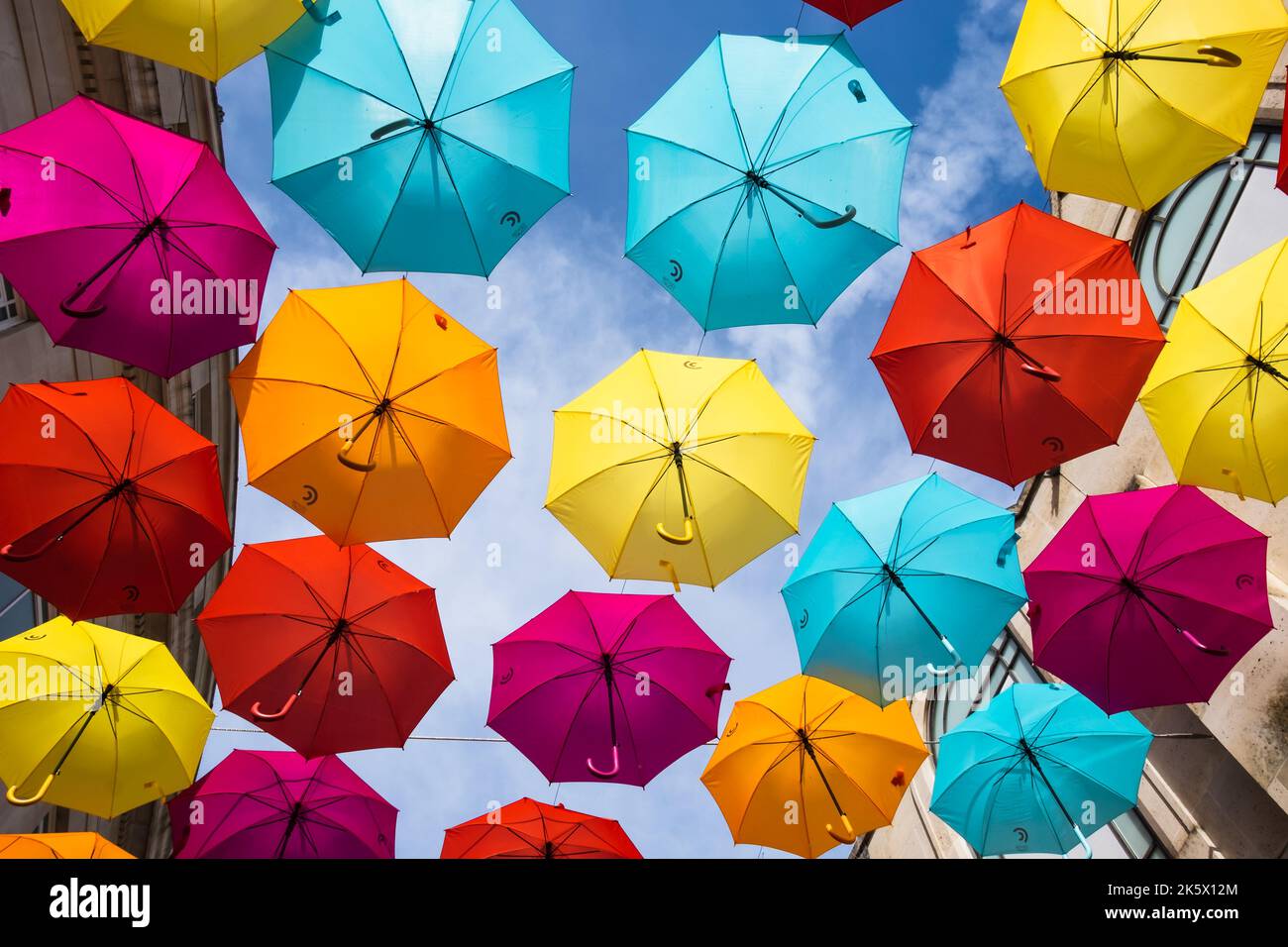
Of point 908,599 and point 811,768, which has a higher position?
point 908,599

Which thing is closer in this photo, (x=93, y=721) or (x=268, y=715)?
(x=268, y=715)

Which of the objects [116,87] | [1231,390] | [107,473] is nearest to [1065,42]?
[1231,390]

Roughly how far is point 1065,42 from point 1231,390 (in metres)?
3.97

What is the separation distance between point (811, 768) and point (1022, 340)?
19.0ft

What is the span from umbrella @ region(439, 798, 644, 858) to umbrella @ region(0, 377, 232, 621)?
4.53m

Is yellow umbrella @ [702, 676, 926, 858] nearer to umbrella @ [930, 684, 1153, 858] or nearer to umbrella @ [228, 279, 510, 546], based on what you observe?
umbrella @ [930, 684, 1153, 858]

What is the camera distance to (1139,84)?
8719 mm

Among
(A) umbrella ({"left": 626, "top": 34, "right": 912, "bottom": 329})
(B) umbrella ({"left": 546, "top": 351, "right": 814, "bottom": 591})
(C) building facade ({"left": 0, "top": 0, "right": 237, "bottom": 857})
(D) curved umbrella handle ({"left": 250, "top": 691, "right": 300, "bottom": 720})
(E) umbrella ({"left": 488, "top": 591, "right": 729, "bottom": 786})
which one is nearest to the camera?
(D) curved umbrella handle ({"left": 250, "top": 691, "right": 300, "bottom": 720})

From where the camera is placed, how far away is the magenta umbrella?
9422mm

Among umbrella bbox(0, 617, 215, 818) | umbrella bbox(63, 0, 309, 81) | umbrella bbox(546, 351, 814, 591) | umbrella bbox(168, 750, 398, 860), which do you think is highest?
umbrella bbox(63, 0, 309, 81)

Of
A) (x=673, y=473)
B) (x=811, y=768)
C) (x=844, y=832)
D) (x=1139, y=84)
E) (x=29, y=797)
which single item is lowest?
(x=844, y=832)

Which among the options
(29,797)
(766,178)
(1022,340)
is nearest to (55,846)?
(29,797)

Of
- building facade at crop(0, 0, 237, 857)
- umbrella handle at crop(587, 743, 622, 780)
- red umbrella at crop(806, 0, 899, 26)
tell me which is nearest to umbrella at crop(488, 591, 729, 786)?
umbrella handle at crop(587, 743, 622, 780)

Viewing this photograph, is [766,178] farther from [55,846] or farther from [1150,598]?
[55,846]
